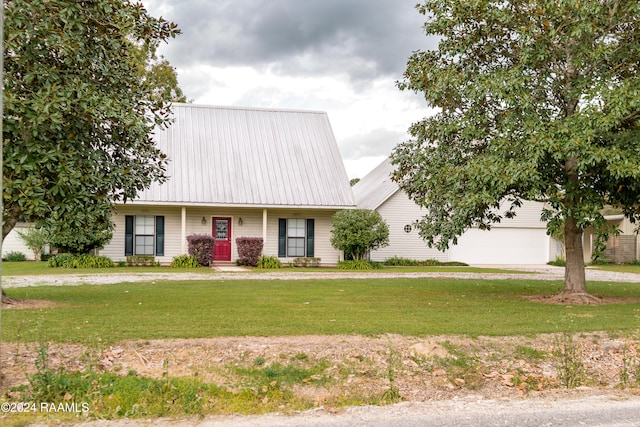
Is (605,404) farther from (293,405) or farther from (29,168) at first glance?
(29,168)

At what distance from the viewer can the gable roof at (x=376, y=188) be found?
25.3 meters

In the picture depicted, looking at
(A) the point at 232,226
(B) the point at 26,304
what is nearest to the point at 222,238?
(A) the point at 232,226

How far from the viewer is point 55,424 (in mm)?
5281

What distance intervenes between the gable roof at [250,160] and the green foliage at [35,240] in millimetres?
5563

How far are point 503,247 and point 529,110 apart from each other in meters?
17.9

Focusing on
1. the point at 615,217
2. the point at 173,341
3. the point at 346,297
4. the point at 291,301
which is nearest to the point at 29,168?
the point at 173,341

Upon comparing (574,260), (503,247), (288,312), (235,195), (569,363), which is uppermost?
(235,195)

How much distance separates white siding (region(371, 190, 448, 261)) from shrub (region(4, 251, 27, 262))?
15207 mm

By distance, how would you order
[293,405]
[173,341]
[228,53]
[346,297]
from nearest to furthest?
[293,405]
[173,341]
[346,297]
[228,53]

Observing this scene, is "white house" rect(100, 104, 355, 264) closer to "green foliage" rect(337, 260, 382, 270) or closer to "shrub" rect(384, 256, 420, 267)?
"green foliage" rect(337, 260, 382, 270)

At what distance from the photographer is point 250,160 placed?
24.5 metres

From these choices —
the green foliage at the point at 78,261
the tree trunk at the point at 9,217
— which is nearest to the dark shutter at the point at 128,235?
the green foliage at the point at 78,261

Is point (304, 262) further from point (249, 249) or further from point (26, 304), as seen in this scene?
point (26, 304)

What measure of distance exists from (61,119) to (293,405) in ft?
19.5
